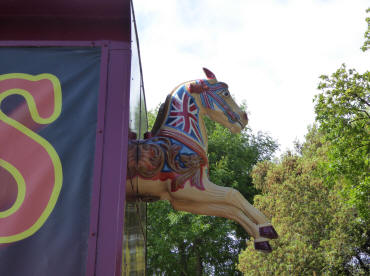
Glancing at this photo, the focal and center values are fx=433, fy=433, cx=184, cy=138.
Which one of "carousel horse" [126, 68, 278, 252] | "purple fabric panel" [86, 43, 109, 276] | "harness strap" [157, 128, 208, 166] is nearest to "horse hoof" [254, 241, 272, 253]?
"carousel horse" [126, 68, 278, 252]

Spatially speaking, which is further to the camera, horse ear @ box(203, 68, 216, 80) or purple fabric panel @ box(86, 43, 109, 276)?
horse ear @ box(203, 68, 216, 80)

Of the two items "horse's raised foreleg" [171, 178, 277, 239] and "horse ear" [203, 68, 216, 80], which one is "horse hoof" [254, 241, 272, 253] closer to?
"horse's raised foreleg" [171, 178, 277, 239]

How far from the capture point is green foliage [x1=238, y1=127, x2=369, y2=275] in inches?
612

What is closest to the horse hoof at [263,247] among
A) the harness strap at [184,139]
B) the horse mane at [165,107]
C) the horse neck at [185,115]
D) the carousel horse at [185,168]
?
the carousel horse at [185,168]

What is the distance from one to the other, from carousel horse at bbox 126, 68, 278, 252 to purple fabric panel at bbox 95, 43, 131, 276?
0.69 meters

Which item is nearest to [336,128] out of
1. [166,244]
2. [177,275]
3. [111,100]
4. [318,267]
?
[318,267]

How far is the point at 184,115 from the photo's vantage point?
15.9 ft

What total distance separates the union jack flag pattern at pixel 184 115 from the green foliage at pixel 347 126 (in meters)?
10.3

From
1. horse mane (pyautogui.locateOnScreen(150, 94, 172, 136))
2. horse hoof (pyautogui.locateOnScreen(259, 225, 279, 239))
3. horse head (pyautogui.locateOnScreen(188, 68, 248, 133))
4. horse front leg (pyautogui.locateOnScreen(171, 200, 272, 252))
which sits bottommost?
horse hoof (pyautogui.locateOnScreen(259, 225, 279, 239))

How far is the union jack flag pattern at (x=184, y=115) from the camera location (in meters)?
4.72

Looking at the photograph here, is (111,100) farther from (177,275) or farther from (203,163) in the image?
(177,275)

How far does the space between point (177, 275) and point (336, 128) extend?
10546mm

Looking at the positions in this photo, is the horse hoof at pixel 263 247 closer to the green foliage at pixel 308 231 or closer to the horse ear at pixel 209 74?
the horse ear at pixel 209 74

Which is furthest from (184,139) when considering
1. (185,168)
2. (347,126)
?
(347,126)
